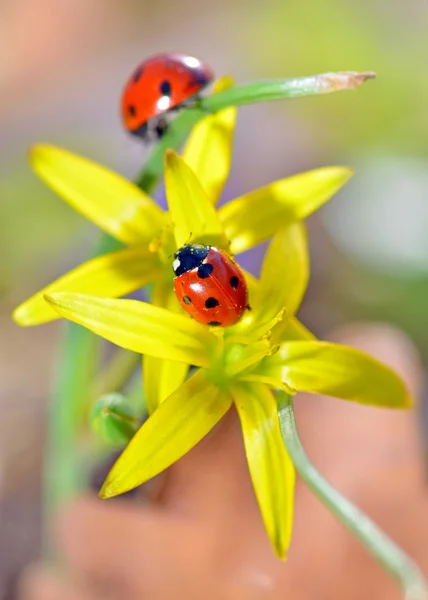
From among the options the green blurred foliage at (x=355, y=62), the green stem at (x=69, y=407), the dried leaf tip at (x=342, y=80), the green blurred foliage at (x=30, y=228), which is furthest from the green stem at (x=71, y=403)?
the green blurred foliage at (x=355, y=62)

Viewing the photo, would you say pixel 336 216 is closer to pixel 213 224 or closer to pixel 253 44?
pixel 253 44

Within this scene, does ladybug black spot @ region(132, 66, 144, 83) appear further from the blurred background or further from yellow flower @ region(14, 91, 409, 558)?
the blurred background

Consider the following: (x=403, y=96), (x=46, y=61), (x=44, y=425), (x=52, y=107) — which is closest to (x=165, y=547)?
(x=44, y=425)

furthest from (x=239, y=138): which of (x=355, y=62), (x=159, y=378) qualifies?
(x=159, y=378)

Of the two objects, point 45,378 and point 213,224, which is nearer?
point 213,224

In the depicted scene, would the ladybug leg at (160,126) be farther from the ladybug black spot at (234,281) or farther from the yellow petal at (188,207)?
the ladybug black spot at (234,281)

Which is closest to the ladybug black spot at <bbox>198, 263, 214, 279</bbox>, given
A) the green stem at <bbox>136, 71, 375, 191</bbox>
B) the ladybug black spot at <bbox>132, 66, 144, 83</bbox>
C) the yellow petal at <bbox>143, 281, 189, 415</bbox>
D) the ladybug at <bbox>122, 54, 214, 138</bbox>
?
the yellow petal at <bbox>143, 281, 189, 415</bbox>

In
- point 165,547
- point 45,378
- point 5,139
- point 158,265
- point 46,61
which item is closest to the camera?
point 158,265
